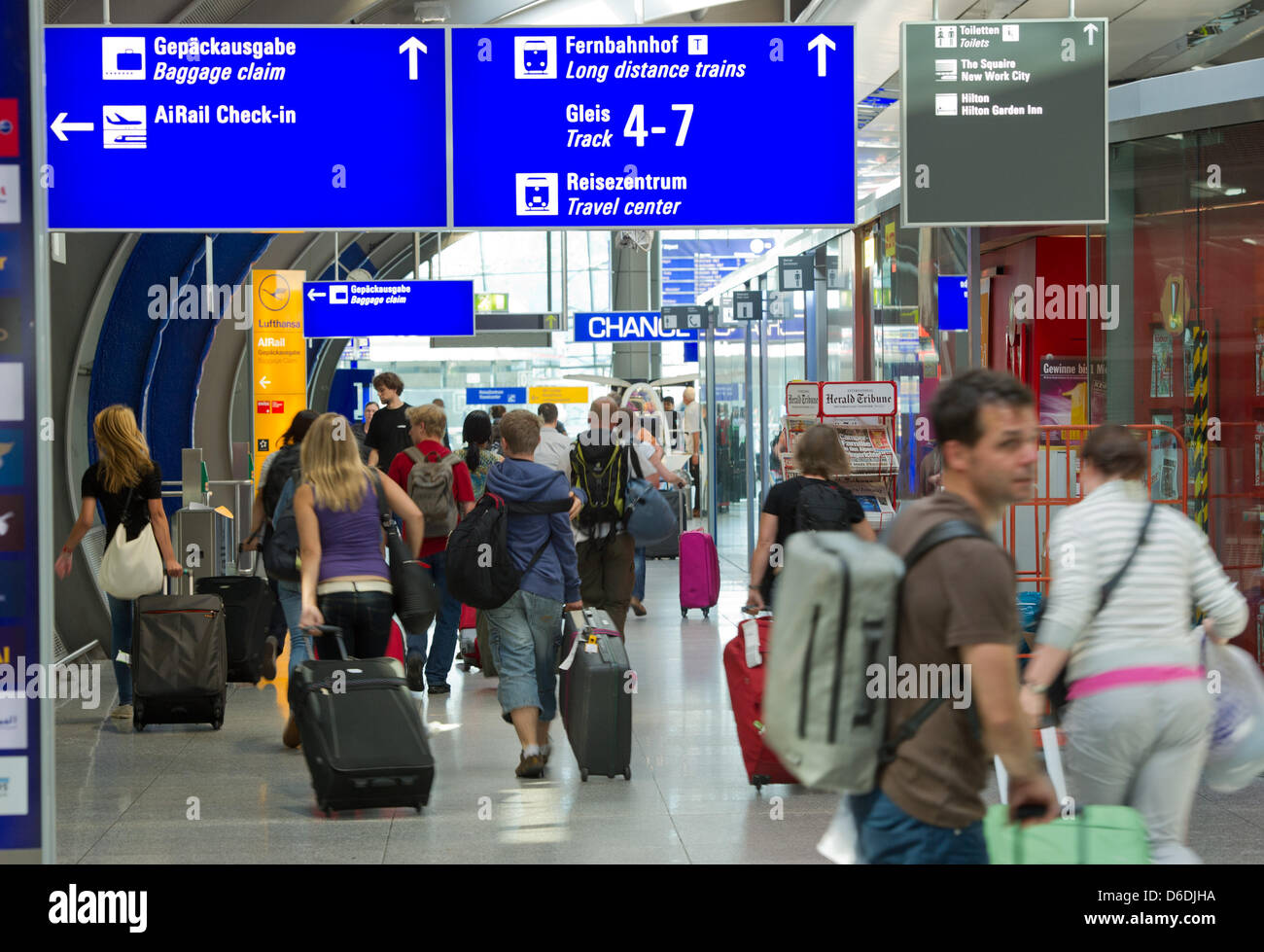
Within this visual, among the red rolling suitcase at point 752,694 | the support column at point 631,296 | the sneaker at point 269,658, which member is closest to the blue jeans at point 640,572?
the sneaker at point 269,658

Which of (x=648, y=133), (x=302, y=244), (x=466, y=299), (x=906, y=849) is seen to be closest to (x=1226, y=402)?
(x=648, y=133)

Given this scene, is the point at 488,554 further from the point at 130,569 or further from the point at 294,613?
the point at 130,569

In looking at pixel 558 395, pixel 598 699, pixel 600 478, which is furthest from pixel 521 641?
pixel 558 395

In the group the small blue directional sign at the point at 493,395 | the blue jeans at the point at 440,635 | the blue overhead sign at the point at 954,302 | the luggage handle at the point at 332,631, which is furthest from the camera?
the small blue directional sign at the point at 493,395

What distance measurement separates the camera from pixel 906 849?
285 cm

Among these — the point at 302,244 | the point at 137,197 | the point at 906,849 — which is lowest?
the point at 906,849

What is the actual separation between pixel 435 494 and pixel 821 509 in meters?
2.84

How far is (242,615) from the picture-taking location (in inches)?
358

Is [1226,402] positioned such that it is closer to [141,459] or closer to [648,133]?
[648,133]

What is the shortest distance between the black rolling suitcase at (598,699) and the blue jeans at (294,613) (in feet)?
4.19

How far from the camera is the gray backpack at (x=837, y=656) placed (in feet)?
8.97

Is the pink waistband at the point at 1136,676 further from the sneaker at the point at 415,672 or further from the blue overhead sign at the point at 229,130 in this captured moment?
the sneaker at the point at 415,672

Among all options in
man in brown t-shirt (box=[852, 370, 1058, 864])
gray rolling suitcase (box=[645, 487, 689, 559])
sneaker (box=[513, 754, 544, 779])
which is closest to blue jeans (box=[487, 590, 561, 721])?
sneaker (box=[513, 754, 544, 779])

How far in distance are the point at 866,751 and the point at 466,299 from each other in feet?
51.7
